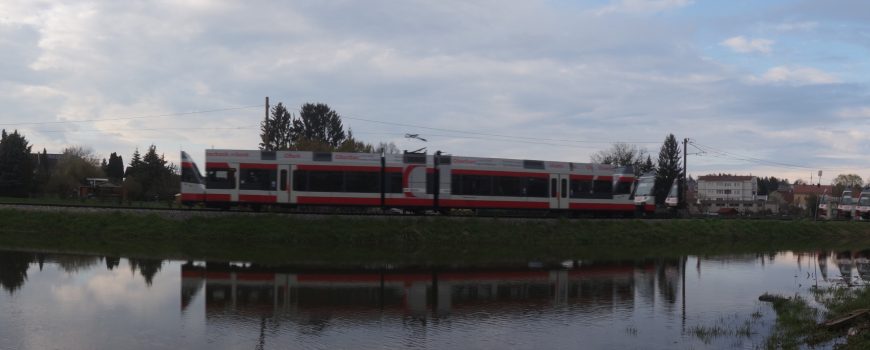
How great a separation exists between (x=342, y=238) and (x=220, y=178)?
6.96 meters

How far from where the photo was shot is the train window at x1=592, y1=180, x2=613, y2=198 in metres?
37.1

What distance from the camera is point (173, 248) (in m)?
26.6

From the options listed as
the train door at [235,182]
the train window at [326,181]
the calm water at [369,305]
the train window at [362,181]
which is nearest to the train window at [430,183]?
the train window at [362,181]

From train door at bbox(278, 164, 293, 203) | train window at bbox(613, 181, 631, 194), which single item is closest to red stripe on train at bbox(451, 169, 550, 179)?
train window at bbox(613, 181, 631, 194)

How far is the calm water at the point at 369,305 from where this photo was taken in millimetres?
11369

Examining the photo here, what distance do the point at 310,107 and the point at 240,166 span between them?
7011 centimetres

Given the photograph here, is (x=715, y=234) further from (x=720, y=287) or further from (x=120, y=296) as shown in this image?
(x=120, y=296)

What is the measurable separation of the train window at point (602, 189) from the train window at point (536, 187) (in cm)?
335

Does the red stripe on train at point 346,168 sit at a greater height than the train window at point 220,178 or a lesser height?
A: greater

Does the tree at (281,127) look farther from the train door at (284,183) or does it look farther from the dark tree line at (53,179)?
the train door at (284,183)

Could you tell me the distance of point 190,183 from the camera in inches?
1252

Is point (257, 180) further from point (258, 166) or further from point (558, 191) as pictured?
point (558, 191)

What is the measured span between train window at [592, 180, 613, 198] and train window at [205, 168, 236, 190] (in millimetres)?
20120

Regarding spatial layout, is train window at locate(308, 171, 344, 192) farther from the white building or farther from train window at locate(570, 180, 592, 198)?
the white building
